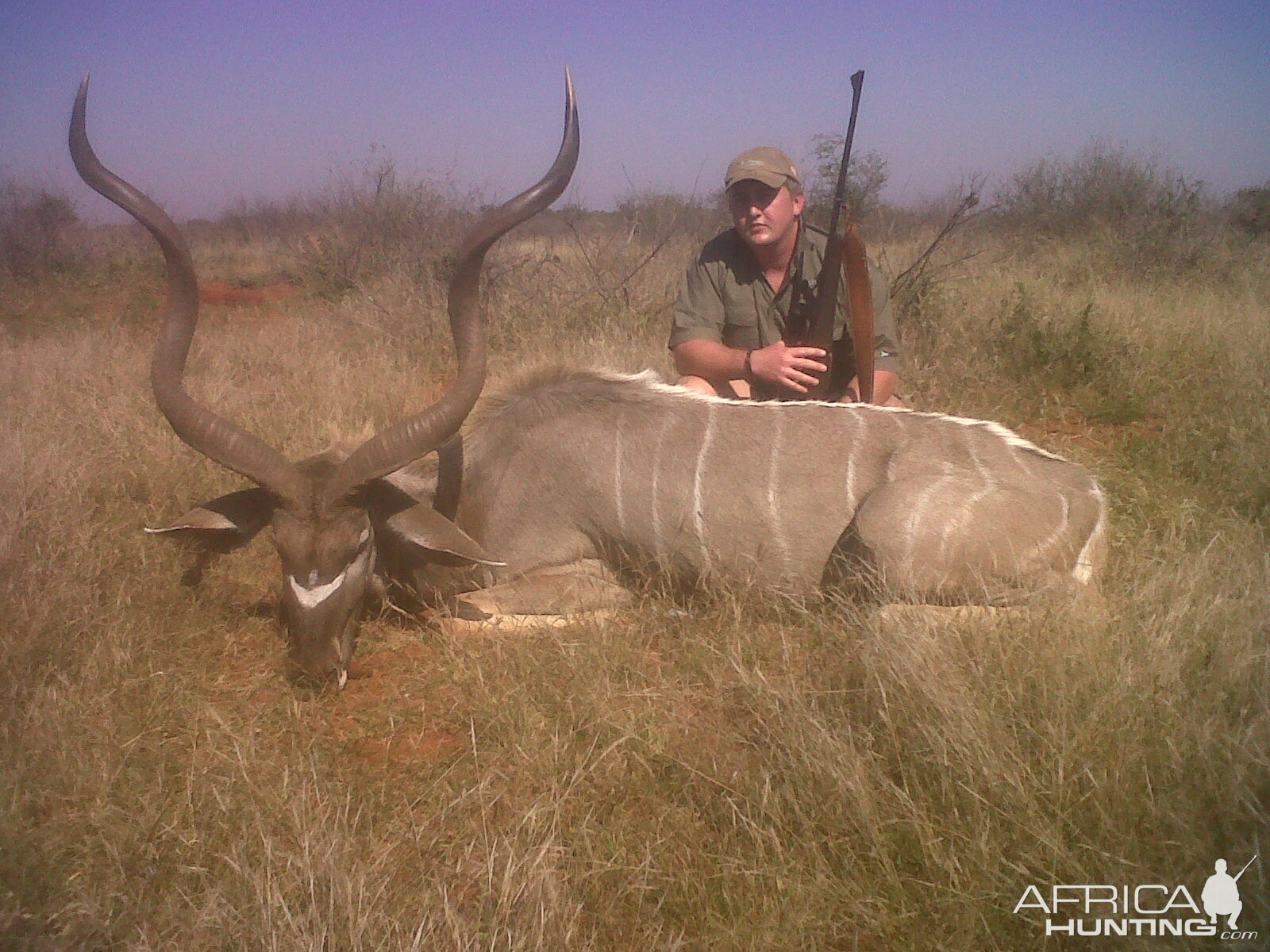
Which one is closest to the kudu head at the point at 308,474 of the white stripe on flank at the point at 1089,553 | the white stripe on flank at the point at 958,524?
the white stripe on flank at the point at 958,524

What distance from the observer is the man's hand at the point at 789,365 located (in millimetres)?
3605

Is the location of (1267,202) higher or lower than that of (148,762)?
higher

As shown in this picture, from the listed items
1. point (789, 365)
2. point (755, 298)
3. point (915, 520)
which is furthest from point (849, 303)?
point (915, 520)

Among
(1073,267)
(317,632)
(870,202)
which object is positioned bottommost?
(317,632)

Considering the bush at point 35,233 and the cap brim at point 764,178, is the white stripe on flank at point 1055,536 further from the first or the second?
the bush at point 35,233

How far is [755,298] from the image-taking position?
4.11m

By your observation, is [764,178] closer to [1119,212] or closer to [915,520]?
A: [915,520]

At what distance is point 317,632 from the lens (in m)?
2.60

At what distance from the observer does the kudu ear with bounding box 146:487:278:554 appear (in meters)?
2.66

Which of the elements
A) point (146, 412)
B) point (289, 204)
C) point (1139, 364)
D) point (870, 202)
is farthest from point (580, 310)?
point (289, 204)

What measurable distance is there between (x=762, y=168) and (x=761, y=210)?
7.1 inches

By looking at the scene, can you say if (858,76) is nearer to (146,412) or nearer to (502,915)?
(502,915)

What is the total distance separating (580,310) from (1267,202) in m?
10.7

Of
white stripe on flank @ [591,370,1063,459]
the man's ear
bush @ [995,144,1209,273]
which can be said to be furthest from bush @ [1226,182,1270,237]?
the man's ear
